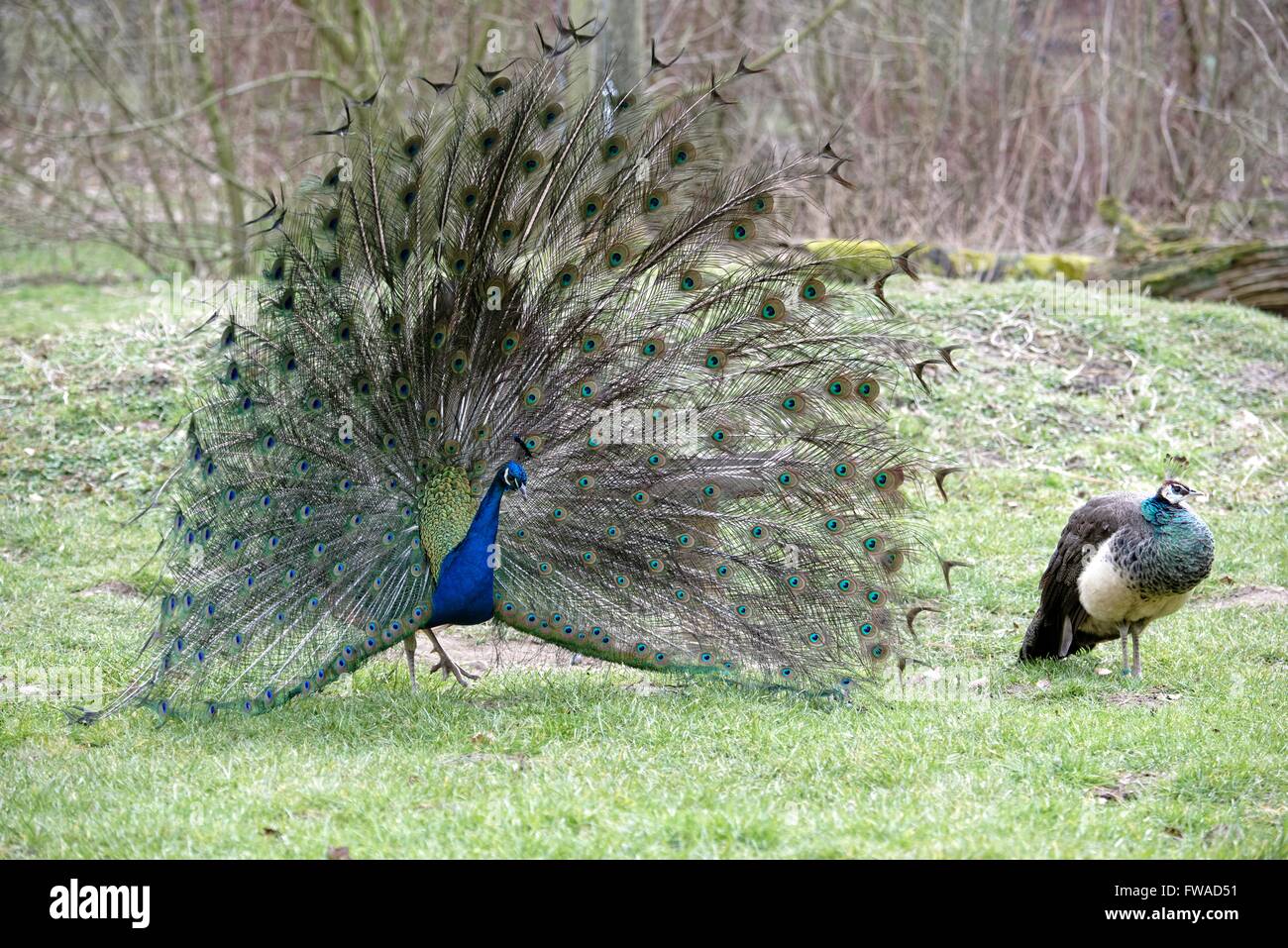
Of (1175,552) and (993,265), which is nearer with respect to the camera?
(1175,552)

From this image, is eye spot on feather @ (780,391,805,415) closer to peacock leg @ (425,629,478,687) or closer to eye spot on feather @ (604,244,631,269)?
eye spot on feather @ (604,244,631,269)

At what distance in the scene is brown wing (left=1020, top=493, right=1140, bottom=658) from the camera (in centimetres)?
595

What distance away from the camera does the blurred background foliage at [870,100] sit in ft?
46.1

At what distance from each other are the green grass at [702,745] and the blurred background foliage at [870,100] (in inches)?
230

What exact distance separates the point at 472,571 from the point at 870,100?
39.0ft

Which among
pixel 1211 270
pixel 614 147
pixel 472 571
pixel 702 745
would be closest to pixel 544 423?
pixel 472 571

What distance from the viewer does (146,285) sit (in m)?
14.7

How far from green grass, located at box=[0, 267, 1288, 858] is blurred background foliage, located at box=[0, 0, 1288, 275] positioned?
5.84m

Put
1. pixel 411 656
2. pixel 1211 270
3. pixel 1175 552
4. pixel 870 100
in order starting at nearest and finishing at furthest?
1. pixel 1175 552
2. pixel 411 656
3. pixel 1211 270
4. pixel 870 100

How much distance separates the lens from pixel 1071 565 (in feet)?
19.8

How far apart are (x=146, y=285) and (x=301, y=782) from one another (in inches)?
447

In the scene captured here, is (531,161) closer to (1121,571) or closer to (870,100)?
(1121,571)

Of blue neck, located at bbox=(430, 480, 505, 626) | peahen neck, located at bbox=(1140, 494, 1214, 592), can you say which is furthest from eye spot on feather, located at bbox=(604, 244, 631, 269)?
peahen neck, located at bbox=(1140, 494, 1214, 592)

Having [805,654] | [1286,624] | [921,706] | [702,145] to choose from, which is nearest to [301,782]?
[805,654]
